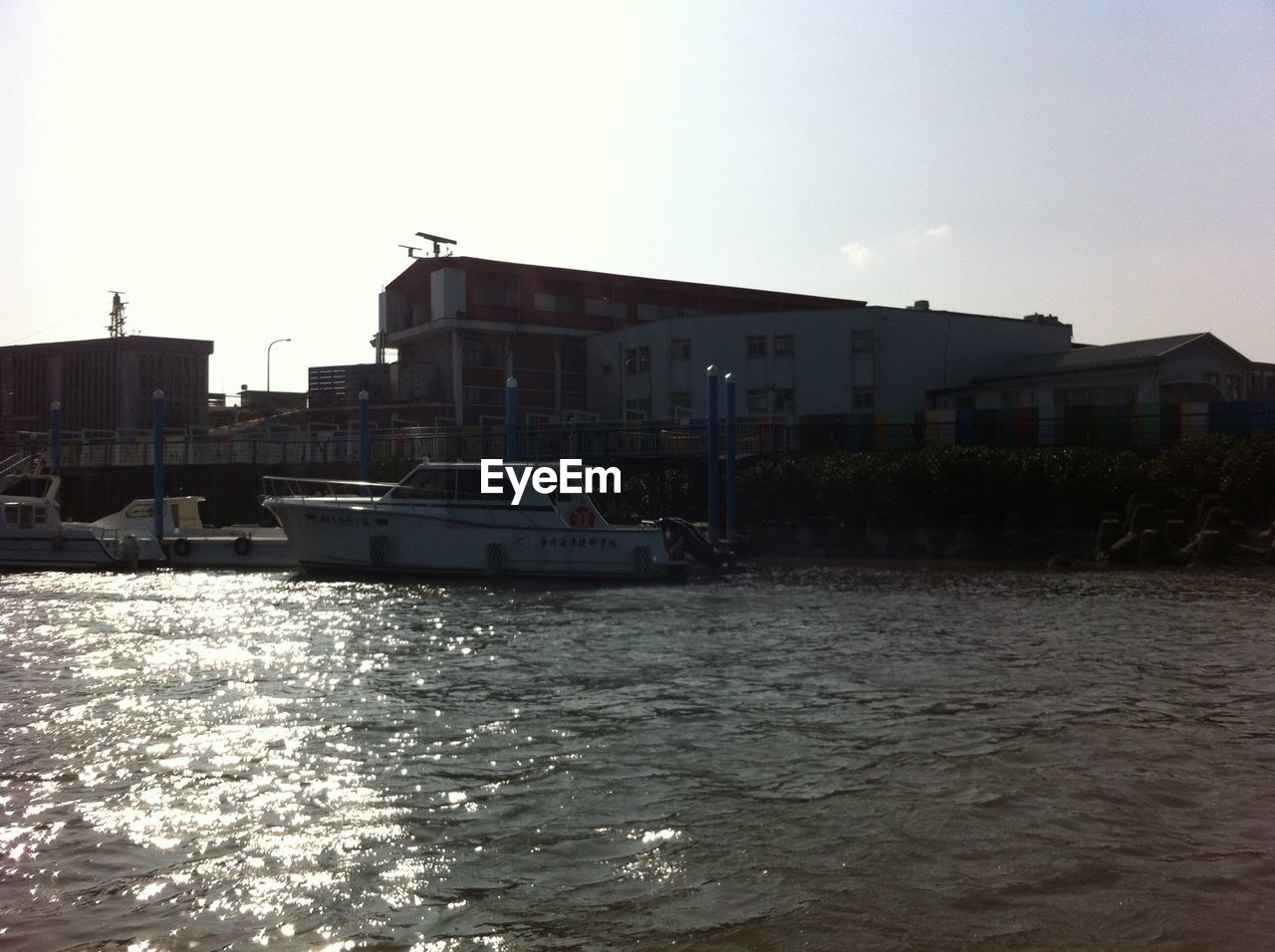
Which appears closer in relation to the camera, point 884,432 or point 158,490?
point 158,490

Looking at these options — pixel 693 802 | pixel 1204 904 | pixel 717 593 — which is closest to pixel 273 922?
pixel 693 802

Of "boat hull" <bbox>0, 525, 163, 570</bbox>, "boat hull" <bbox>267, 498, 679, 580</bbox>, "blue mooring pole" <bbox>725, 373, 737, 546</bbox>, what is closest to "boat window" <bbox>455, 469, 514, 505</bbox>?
"boat hull" <bbox>267, 498, 679, 580</bbox>

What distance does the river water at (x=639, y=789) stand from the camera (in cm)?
577

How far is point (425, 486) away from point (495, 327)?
28.4 m

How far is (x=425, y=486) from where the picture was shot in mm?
24625

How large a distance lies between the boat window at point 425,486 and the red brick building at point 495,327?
24.2 m

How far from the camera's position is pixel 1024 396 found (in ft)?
143

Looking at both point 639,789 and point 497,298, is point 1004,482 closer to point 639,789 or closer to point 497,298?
point 639,789

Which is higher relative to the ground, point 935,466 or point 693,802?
point 935,466

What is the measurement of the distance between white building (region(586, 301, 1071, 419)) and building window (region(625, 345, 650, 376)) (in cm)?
8

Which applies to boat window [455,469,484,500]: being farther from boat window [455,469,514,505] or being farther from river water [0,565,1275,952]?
river water [0,565,1275,952]

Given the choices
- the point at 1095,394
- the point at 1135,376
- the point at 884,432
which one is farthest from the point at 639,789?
the point at 1095,394

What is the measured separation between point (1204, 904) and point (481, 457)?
30.0m

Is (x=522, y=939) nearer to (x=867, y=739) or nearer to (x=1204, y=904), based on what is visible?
(x=1204, y=904)
